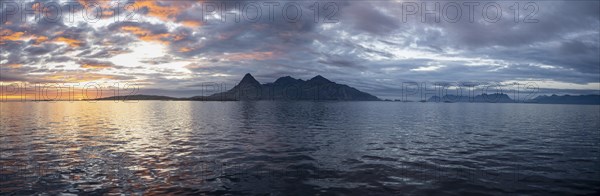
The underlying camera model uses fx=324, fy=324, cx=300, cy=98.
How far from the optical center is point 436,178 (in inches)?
936

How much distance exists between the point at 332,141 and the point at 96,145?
96.7 ft

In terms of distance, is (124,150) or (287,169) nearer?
(287,169)

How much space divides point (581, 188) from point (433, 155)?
12868 mm

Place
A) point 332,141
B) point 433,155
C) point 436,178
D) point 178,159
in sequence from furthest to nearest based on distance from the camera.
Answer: point 332,141, point 433,155, point 178,159, point 436,178

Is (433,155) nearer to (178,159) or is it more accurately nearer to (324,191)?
(324,191)

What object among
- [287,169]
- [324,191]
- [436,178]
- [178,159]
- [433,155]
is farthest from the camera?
[433,155]

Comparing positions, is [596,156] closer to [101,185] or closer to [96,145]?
[101,185]

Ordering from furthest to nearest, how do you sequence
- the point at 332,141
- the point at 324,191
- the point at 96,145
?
the point at 332,141
the point at 96,145
the point at 324,191

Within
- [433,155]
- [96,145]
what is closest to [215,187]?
[433,155]

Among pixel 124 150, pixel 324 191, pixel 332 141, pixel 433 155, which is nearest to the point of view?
pixel 324 191

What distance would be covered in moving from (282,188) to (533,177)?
19089 millimetres

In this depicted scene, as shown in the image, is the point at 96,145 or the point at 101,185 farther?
the point at 96,145

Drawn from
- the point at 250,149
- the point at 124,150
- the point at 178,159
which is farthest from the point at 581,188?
the point at 124,150

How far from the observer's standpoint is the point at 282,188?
825 inches
